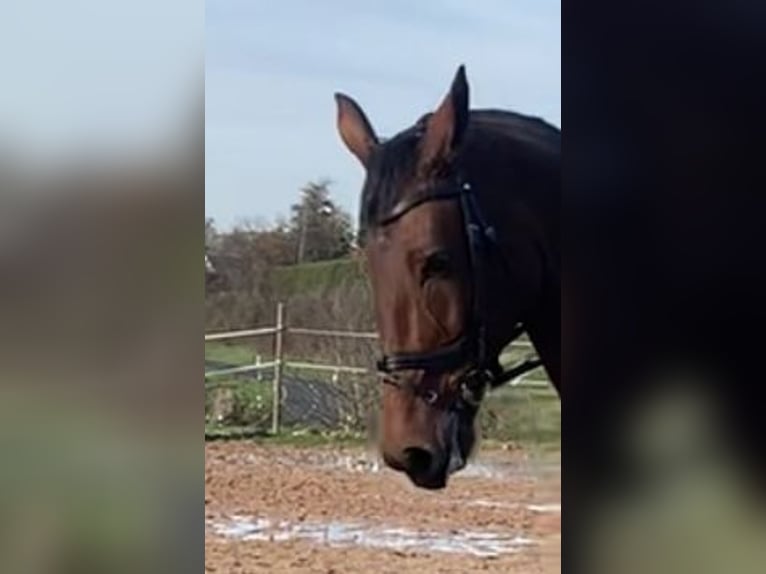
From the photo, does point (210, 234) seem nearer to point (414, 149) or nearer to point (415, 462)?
point (414, 149)

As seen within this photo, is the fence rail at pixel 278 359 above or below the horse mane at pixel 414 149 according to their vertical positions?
below

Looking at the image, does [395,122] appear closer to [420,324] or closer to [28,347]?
[420,324]

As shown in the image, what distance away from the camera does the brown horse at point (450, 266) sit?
154 centimetres

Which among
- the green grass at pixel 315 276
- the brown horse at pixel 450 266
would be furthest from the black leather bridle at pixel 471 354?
the green grass at pixel 315 276

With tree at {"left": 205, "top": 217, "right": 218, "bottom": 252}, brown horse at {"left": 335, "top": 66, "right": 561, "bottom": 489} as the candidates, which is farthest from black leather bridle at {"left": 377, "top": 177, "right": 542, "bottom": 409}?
tree at {"left": 205, "top": 217, "right": 218, "bottom": 252}

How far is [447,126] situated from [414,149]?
6 centimetres

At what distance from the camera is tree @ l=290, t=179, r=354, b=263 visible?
1564mm

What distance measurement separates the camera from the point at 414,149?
61.4 inches

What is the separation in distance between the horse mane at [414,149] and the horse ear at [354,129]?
15 millimetres

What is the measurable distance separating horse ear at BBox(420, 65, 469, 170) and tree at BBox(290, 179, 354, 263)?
0.46ft

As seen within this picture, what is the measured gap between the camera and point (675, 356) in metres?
1.49

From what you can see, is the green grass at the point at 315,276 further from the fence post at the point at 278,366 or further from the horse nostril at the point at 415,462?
the horse nostril at the point at 415,462

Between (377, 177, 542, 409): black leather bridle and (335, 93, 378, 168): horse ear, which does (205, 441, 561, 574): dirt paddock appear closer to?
(377, 177, 542, 409): black leather bridle

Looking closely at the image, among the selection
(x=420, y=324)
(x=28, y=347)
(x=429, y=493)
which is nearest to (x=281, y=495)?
(x=429, y=493)
